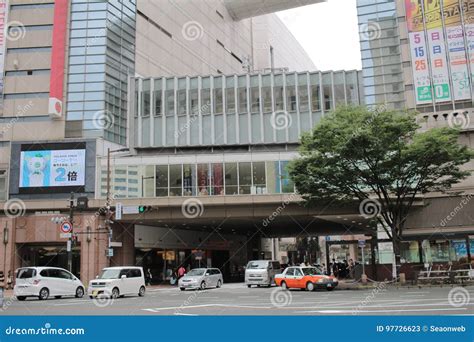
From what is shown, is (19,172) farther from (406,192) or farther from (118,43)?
(406,192)

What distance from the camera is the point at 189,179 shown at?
1567 inches

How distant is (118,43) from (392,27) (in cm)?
2714

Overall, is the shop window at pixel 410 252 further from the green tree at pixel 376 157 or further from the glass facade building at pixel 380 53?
the glass facade building at pixel 380 53

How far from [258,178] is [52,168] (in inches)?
664

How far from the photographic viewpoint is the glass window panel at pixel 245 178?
3916 cm

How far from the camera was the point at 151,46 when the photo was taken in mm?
52125

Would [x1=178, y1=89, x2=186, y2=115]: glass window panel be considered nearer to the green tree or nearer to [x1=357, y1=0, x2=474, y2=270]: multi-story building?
[x1=357, y1=0, x2=474, y2=270]: multi-story building

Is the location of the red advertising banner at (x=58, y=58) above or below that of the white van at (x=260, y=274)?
above

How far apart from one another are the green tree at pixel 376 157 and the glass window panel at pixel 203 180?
10.2m

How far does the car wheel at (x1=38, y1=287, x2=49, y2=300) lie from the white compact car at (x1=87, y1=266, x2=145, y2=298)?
1971 mm


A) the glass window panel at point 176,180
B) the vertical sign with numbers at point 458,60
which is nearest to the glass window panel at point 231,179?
the glass window panel at point 176,180

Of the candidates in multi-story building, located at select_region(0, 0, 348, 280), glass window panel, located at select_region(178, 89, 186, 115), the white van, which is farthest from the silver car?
glass window panel, located at select_region(178, 89, 186, 115)

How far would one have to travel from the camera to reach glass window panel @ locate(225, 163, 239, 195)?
3934 cm
